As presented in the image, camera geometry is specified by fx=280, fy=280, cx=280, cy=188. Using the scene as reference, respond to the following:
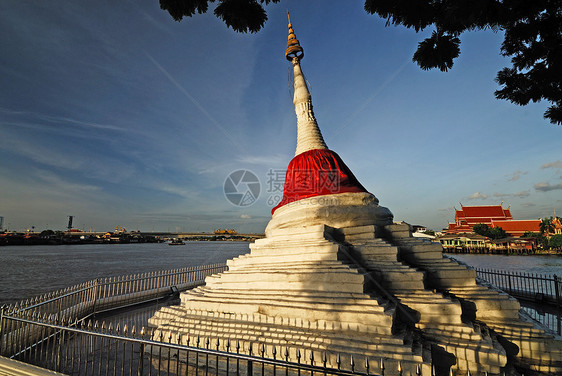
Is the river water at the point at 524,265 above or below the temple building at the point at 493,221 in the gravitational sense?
below

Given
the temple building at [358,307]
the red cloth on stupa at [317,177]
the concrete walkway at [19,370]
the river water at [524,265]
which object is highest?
the red cloth on stupa at [317,177]

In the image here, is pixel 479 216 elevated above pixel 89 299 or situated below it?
above

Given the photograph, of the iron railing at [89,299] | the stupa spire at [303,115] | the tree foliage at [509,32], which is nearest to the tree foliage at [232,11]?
the tree foliage at [509,32]

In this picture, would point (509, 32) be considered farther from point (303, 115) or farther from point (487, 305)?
point (303, 115)

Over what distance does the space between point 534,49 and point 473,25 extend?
2430 mm

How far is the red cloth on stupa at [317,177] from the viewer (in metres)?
11.1

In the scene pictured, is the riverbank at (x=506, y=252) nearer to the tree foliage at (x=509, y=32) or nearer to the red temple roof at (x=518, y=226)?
the red temple roof at (x=518, y=226)

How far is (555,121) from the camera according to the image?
251 inches

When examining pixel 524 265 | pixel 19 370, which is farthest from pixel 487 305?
pixel 524 265

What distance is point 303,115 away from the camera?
45.9 feet

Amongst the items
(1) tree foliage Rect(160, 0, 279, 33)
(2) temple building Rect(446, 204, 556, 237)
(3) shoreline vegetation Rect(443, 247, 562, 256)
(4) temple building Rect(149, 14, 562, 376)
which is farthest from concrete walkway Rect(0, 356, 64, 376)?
(2) temple building Rect(446, 204, 556, 237)

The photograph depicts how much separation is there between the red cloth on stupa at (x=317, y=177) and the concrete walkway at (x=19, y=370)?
857cm

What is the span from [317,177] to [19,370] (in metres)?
9.61

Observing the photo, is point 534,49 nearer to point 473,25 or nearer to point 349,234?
point 473,25
